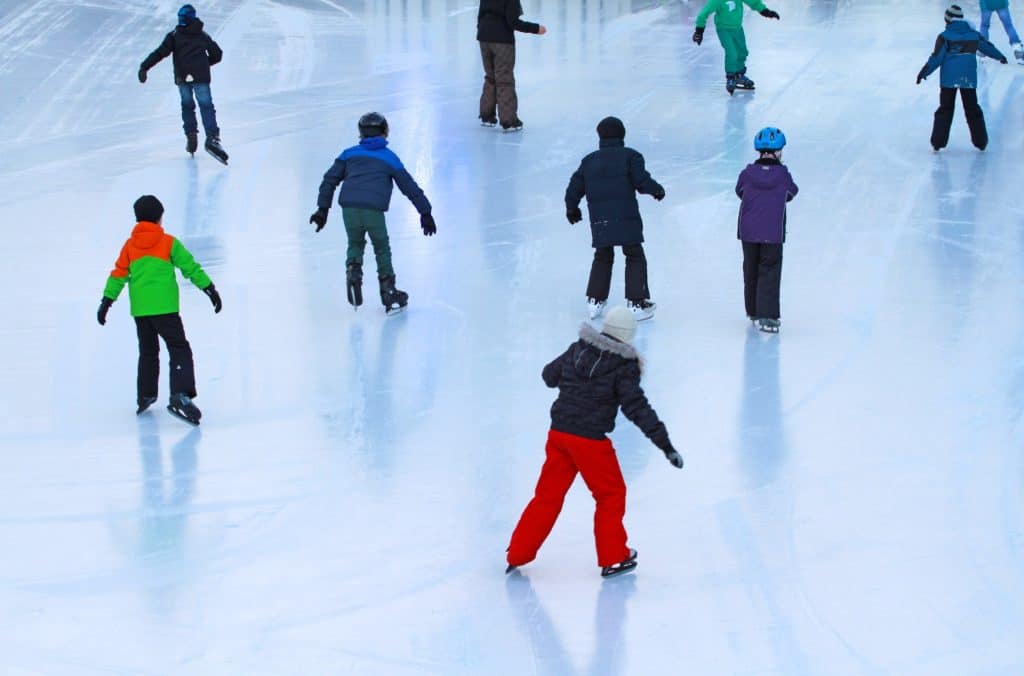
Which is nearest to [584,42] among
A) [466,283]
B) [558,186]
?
[558,186]

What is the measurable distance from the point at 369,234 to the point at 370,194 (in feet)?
0.95

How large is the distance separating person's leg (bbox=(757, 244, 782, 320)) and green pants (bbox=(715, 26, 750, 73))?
924cm

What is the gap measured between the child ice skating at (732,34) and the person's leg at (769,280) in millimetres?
9264

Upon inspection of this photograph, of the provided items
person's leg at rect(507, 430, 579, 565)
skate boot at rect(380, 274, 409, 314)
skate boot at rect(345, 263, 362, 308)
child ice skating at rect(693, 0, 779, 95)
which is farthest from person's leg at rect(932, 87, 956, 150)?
person's leg at rect(507, 430, 579, 565)

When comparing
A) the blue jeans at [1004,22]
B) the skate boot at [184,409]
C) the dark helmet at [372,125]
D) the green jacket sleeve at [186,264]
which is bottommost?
the blue jeans at [1004,22]

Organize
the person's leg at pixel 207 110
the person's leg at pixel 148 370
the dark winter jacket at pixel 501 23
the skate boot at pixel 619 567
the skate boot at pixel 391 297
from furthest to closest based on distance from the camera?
the dark winter jacket at pixel 501 23 < the person's leg at pixel 207 110 < the skate boot at pixel 391 297 < the person's leg at pixel 148 370 < the skate boot at pixel 619 567

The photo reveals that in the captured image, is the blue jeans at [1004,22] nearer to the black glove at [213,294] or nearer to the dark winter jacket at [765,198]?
the dark winter jacket at [765,198]

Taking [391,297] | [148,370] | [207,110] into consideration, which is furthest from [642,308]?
[207,110]

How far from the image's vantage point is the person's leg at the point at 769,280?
11.0m

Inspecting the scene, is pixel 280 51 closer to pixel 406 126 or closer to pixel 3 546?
pixel 406 126

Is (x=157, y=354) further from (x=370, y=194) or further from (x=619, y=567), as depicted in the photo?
(x=619, y=567)

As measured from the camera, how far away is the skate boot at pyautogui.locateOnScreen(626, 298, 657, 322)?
1149cm

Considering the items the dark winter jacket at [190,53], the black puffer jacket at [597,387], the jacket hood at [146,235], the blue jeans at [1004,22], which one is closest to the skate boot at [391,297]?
the jacket hood at [146,235]

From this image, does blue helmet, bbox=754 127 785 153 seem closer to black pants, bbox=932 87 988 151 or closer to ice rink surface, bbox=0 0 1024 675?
ice rink surface, bbox=0 0 1024 675
